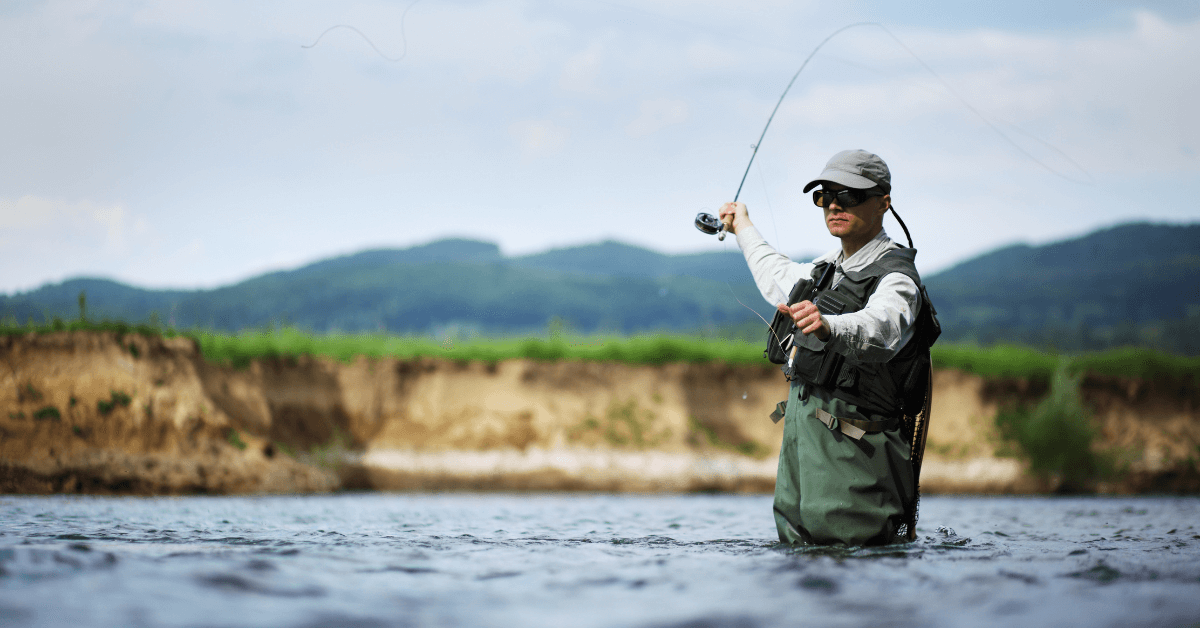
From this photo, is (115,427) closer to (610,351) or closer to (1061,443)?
(610,351)

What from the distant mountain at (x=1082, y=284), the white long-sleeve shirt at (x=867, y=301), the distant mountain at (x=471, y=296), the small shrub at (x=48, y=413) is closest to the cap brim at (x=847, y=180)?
the white long-sleeve shirt at (x=867, y=301)

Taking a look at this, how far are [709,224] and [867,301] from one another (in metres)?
0.88

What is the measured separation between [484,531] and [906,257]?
3158mm

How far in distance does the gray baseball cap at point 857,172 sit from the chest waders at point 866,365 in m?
0.34

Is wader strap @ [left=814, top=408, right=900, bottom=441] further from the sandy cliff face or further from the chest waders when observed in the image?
the sandy cliff face

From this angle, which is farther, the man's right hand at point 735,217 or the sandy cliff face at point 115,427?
the sandy cliff face at point 115,427

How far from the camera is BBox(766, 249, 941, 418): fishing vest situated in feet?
12.5

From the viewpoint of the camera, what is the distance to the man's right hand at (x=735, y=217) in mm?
4398

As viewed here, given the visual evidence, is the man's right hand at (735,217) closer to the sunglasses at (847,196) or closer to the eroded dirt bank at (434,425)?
the sunglasses at (847,196)

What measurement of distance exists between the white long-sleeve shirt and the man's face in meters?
0.08

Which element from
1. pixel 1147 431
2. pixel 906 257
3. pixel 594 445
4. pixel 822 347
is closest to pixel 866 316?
pixel 822 347

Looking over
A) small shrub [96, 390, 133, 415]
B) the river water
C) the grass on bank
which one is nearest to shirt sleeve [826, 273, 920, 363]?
the river water

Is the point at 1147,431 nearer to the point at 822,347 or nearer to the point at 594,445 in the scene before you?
the point at 594,445

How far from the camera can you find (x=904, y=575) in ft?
10.4
